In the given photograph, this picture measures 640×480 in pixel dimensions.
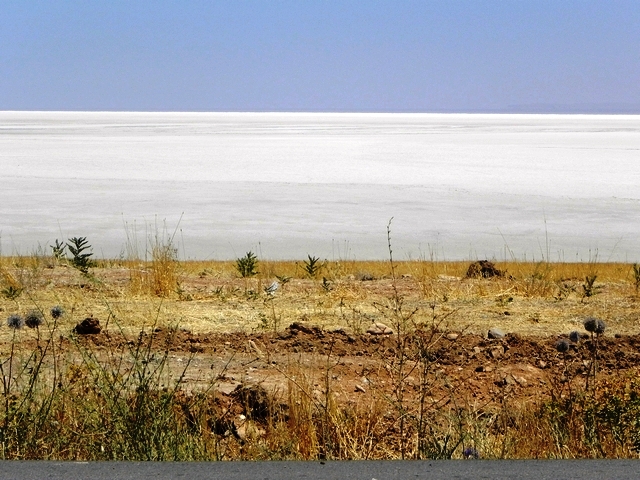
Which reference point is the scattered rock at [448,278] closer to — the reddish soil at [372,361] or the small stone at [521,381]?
the reddish soil at [372,361]

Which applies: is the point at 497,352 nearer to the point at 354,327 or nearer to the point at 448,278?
the point at 354,327

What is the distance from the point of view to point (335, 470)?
3.76 m

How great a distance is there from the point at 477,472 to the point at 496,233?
54.7 feet

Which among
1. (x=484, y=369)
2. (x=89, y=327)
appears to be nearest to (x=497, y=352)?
(x=484, y=369)

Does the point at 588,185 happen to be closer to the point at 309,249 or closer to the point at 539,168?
the point at 539,168

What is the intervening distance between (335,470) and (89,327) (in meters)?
3.70

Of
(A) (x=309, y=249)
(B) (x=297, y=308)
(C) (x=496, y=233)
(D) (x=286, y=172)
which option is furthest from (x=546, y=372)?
(D) (x=286, y=172)

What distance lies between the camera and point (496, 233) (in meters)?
20.0

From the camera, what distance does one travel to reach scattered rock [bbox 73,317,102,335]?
6.96 metres

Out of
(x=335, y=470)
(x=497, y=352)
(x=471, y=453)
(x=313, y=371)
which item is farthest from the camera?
(x=497, y=352)

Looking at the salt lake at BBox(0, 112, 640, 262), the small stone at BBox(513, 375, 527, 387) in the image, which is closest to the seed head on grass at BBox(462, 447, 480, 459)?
the small stone at BBox(513, 375, 527, 387)

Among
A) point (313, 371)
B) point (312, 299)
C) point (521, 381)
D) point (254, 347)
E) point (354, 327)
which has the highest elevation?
point (312, 299)

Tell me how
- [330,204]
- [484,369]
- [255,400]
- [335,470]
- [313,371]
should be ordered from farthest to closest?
1. [330,204]
2. [484,369]
3. [313,371]
4. [255,400]
5. [335,470]

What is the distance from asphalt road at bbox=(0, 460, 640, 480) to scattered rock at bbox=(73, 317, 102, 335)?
3.15m
